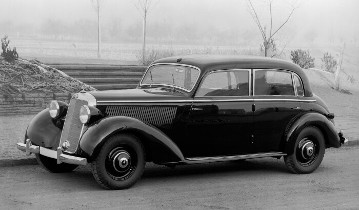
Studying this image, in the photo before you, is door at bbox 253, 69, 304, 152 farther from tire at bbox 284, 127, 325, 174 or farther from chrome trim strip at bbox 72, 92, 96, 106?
chrome trim strip at bbox 72, 92, 96, 106

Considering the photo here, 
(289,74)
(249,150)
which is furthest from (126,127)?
(289,74)

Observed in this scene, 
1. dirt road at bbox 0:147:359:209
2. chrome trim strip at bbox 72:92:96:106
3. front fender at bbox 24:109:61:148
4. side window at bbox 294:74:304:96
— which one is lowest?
dirt road at bbox 0:147:359:209

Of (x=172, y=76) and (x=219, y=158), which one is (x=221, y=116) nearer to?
(x=219, y=158)

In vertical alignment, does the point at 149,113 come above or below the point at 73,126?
above

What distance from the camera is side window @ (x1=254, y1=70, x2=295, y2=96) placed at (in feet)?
30.5

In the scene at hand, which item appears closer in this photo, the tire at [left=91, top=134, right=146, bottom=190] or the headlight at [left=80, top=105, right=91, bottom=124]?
the tire at [left=91, top=134, right=146, bottom=190]

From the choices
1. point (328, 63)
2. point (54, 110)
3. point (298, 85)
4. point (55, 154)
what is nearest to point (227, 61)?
point (298, 85)

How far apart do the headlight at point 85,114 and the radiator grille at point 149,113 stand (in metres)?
0.25

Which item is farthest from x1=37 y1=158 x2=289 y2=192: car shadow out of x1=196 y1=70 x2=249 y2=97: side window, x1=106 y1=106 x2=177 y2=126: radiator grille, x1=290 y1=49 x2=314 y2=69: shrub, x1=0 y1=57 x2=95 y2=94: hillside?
x1=290 y1=49 x2=314 y2=69: shrub

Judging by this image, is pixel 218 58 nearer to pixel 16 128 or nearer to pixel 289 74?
pixel 289 74

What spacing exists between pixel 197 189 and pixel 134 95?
1426mm

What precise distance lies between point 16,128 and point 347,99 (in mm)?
13292

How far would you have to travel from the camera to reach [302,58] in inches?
1197

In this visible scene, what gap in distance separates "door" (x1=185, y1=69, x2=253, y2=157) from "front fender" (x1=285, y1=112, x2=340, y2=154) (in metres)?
0.64
